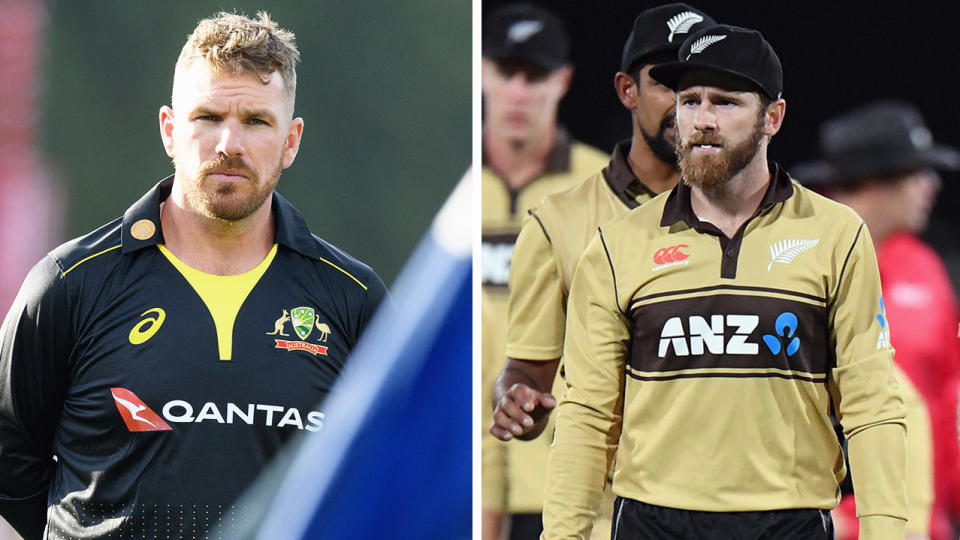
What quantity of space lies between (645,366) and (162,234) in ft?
4.46

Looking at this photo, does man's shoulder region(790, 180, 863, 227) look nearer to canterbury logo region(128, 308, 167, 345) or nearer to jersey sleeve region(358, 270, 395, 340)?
jersey sleeve region(358, 270, 395, 340)

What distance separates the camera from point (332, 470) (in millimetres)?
3502

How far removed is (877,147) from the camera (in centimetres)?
358

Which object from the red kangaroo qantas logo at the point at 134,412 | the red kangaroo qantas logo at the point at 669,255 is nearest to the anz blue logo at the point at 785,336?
the red kangaroo qantas logo at the point at 669,255

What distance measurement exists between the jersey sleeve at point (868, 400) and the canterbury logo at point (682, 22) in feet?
3.20

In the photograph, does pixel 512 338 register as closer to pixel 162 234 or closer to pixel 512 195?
pixel 512 195

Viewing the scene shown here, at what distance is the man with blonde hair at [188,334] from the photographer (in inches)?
120

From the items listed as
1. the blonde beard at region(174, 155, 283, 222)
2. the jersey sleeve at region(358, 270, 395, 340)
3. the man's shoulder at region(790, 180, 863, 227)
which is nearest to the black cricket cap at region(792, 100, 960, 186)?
the man's shoulder at region(790, 180, 863, 227)

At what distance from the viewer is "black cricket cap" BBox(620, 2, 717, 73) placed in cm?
347

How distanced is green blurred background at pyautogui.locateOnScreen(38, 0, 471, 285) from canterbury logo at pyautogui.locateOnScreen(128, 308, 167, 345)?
1.81ft

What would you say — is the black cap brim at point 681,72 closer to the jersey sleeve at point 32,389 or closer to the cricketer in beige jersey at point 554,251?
the cricketer in beige jersey at point 554,251

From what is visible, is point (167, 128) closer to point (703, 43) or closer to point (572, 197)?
point (572, 197)

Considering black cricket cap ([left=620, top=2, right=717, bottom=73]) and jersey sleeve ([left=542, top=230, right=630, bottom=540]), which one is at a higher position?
black cricket cap ([left=620, top=2, right=717, bottom=73])

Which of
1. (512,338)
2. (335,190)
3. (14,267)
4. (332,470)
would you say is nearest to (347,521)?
(332,470)
